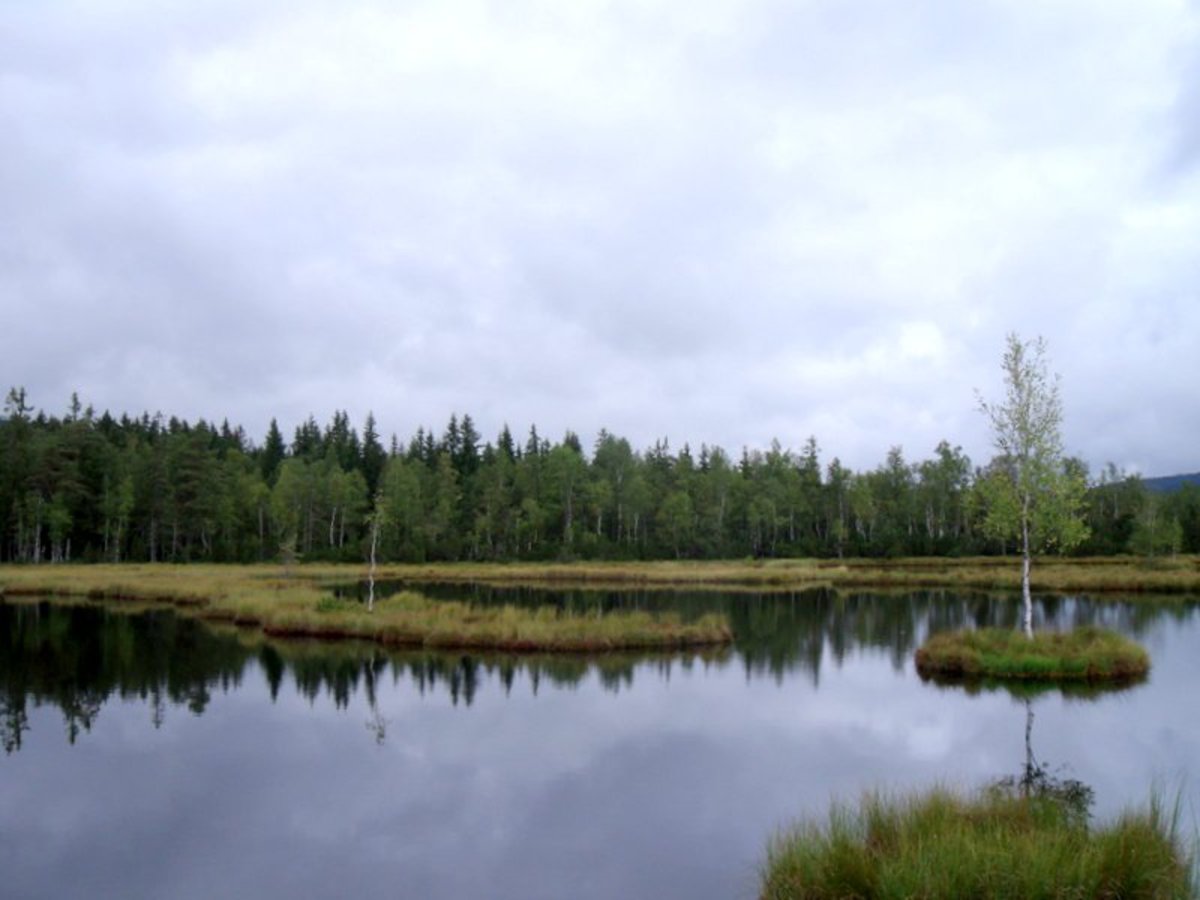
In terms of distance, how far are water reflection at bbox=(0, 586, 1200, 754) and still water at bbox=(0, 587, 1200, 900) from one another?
0.72ft

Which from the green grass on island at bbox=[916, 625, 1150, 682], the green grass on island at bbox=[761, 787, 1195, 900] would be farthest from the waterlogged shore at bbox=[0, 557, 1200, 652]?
the green grass on island at bbox=[761, 787, 1195, 900]

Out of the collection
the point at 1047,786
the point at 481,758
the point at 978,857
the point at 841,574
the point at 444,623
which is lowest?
the point at 481,758

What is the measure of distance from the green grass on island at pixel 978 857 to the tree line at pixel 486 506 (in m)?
73.3

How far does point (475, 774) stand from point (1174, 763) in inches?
541

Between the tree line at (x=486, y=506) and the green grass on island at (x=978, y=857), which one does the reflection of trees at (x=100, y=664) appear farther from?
the tree line at (x=486, y=506)

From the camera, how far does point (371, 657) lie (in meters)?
34.7

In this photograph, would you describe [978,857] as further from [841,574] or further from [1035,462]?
[841,574]

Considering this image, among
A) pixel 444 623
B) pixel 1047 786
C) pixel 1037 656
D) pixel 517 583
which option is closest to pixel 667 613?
pixel 444 623

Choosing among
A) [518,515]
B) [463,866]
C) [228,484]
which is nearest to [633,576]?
[518,515]

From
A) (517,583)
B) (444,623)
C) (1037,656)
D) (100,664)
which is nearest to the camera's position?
(1037,656)

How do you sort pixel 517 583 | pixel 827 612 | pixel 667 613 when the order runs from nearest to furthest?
pixel 667 613, pixel 827 612, pixel 517 583

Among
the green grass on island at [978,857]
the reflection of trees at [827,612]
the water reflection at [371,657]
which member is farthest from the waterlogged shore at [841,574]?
the green grass on island at [978,857]

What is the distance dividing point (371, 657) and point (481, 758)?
1536cm

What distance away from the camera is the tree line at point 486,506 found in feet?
303
